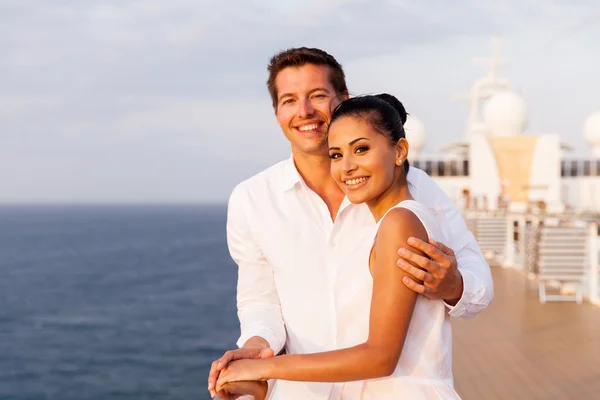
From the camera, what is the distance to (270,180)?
8.52 ft

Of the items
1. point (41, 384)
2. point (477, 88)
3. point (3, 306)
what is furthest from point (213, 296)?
point (477, 88)

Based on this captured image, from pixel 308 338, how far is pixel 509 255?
1049 centimetres

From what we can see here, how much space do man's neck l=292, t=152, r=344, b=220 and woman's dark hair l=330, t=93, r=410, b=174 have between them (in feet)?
2.10

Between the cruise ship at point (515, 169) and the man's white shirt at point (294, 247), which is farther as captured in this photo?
the cruise ship at point (515, 169)

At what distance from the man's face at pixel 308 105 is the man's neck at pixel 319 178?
3cm

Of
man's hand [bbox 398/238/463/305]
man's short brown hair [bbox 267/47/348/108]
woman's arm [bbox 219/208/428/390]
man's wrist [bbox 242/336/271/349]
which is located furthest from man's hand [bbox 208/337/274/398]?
man's short brown hair [bbox 267/47/348/108]

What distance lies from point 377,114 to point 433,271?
0.45m

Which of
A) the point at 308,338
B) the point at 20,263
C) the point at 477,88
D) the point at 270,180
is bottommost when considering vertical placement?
the point at 20,263

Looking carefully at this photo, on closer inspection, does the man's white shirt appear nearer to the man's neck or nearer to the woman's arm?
the man's neck

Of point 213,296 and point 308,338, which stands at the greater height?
point 308,338

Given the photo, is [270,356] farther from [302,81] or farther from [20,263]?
[20,263]

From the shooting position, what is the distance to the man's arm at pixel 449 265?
171cm

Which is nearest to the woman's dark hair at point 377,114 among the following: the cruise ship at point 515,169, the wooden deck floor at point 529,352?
the wooden deck floor at point 529,352

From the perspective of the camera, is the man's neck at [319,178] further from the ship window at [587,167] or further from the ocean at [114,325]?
the ship window at [587,167]
